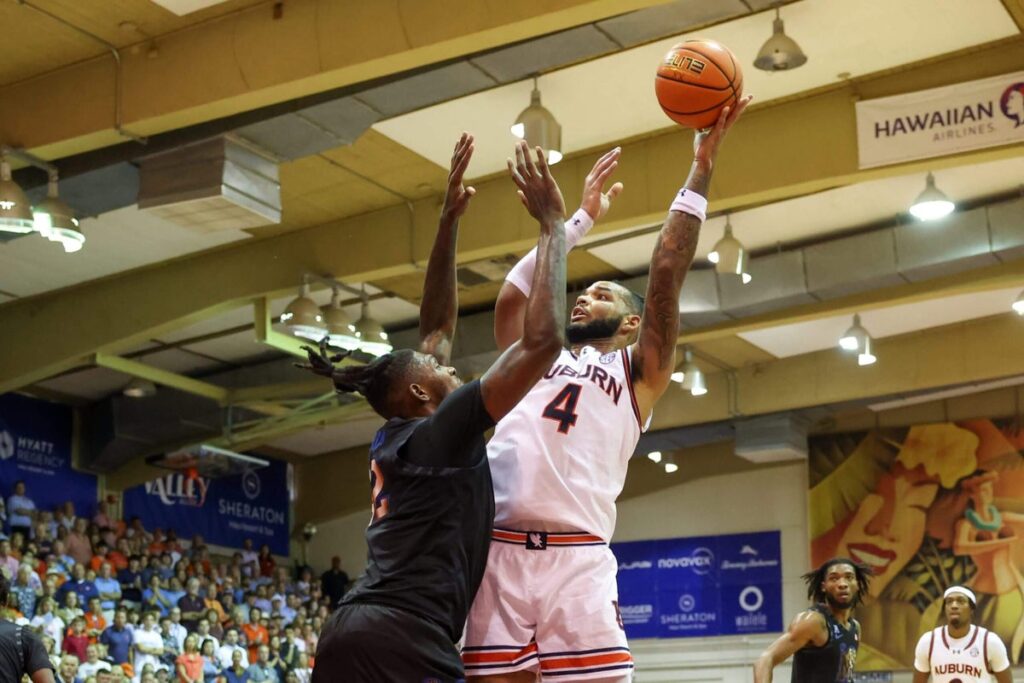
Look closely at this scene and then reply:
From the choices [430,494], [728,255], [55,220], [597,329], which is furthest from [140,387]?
[430,494]

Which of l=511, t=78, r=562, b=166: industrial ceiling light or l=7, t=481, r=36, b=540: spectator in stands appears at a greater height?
l=511, t=78, r=562, b=166: industrial ceiling light

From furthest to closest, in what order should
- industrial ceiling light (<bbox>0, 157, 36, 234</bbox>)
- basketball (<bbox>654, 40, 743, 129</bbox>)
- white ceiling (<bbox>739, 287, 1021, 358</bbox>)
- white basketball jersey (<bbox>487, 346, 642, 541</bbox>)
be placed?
1. white ceiling (<bbox>739, 287, 1021, 358</bbox>)
2. industrial ceiling light (<bbox>0, 157, 36, 234</bbox>)
3. basketball (<bbox>654, 40, 743, 129</bbox>)
4. white basketball jersey (<bbox>487, 346, 642, 541</bbox>)

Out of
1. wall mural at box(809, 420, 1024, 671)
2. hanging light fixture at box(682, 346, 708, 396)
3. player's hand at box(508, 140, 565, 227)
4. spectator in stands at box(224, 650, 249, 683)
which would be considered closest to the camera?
player's hand at box(508, 140, 565, 227)

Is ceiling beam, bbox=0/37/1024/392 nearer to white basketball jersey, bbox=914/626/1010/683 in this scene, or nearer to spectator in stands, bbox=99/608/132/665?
spectator in stands, bbox=99/608/132/665

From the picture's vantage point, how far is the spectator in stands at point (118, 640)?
17.7m

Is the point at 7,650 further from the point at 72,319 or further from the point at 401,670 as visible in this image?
the point at 72,319

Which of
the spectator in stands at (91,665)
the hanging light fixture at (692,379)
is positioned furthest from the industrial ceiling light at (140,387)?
the hanging light fixture at (692,379)

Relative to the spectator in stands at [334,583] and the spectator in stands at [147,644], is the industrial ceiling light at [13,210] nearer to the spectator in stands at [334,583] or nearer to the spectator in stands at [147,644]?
the spectator in stands at [147,644]

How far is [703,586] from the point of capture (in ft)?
85.1

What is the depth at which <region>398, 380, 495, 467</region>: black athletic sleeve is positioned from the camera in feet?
14.3

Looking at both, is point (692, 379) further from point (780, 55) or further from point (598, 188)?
point (598, 188)

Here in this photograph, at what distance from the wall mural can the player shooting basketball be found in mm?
19512

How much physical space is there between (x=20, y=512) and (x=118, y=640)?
4.30m

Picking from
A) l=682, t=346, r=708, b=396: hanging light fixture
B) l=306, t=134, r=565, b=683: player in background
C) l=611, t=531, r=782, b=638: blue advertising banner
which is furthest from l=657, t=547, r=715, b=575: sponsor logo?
l=306, t=134, r=565, b=683: player in background
